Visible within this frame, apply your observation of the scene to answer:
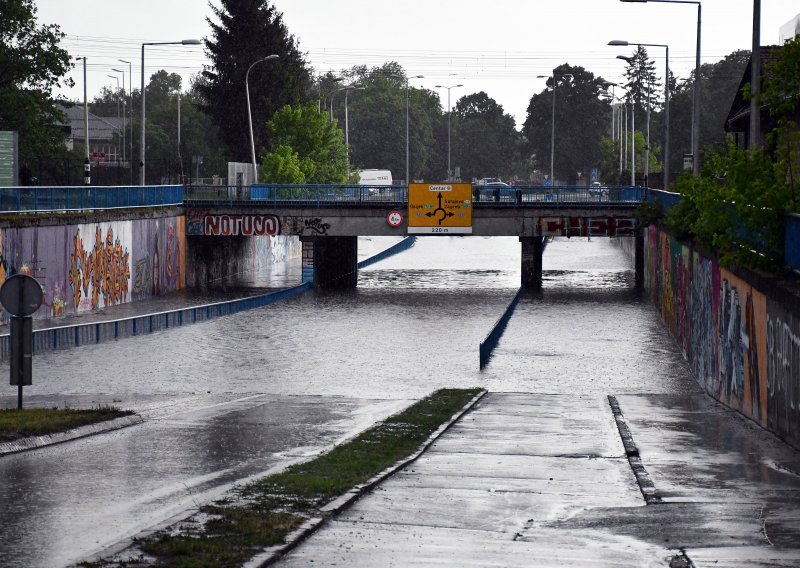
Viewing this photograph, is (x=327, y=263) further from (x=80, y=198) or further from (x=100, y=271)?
(x=80, y=198)

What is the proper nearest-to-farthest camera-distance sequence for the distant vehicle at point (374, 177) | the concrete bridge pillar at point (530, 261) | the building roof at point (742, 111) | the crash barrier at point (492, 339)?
the crash barrier at point (492, 339) → the building roof at point (742, 111) → the concrete bridge pillar at point (530, 261) → the distant vehicle at point (374, 177)

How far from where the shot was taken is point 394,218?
245 ft

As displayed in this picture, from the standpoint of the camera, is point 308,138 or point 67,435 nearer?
point 67,435

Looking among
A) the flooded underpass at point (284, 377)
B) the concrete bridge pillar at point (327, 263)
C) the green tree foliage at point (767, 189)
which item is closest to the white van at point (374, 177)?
the flooded underpass at point (284, 377)

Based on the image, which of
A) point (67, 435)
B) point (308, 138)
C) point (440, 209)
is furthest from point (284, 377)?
point (308, 138)

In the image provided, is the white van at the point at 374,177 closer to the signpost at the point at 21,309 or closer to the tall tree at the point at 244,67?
the tall tree at the point at 244,67

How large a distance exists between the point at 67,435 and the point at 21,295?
2.64m

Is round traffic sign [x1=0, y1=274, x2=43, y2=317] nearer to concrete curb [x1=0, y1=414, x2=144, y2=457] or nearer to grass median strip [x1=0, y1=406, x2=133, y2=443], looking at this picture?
grass median strip [x1=0, y1=406, x2=133, y2=443]

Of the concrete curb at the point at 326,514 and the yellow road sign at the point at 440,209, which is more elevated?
the yellow road sign at the point at 440,209

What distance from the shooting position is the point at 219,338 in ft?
164

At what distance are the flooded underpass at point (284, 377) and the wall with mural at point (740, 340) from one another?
1.39 metres

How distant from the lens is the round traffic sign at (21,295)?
2184 cm

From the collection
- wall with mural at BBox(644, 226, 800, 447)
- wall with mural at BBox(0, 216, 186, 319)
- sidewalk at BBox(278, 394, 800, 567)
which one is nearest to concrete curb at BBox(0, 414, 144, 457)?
sidewalk at BBox(278, 394, 800, 567)

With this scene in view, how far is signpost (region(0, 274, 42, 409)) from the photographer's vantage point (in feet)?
71.7
